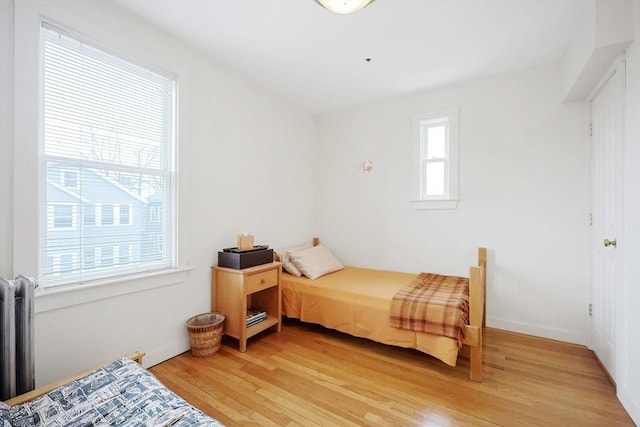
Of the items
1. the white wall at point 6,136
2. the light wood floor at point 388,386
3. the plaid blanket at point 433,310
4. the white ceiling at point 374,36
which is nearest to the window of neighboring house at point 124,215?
the white wall at point 6,136

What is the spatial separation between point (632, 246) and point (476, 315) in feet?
3.12

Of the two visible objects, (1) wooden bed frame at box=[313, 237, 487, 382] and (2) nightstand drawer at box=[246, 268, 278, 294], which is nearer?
(1) wooden bed frame at box=[313, 237, 487, 382]

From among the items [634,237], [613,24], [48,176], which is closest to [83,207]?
[48,176]

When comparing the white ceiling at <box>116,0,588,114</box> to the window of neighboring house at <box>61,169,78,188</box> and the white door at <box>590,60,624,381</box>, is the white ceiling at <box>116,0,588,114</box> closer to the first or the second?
the white door at <box>590,60,624,381</box>

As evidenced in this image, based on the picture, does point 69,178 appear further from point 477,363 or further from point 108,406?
point 477,363

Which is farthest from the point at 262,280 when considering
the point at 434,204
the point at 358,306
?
the point at 434,204

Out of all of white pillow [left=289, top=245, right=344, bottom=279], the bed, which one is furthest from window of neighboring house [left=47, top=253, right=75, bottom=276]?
white pillow [left=289, top=245, right=344, bottom=279]

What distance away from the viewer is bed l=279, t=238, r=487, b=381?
200 cm

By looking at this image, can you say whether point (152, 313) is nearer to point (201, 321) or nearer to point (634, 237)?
point (201, 321)

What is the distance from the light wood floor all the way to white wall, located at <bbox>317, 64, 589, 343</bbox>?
466mm

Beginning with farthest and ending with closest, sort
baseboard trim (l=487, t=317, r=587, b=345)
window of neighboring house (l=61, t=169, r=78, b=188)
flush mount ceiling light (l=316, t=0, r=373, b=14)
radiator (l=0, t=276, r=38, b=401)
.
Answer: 1. baseboard trim (l=487, t=317, r=587, b=345)
2. window of neighboring house (l=61, t=169, r=78, b=188)
3. flush mount ceiling light (l=316, t=0, r=373, b=14)
4. radiator (l=0, t=276, r=38, b=401)

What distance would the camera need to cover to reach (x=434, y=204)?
3164 mm

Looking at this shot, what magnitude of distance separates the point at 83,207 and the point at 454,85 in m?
3.49

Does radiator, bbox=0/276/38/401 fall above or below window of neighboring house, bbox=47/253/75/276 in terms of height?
below
